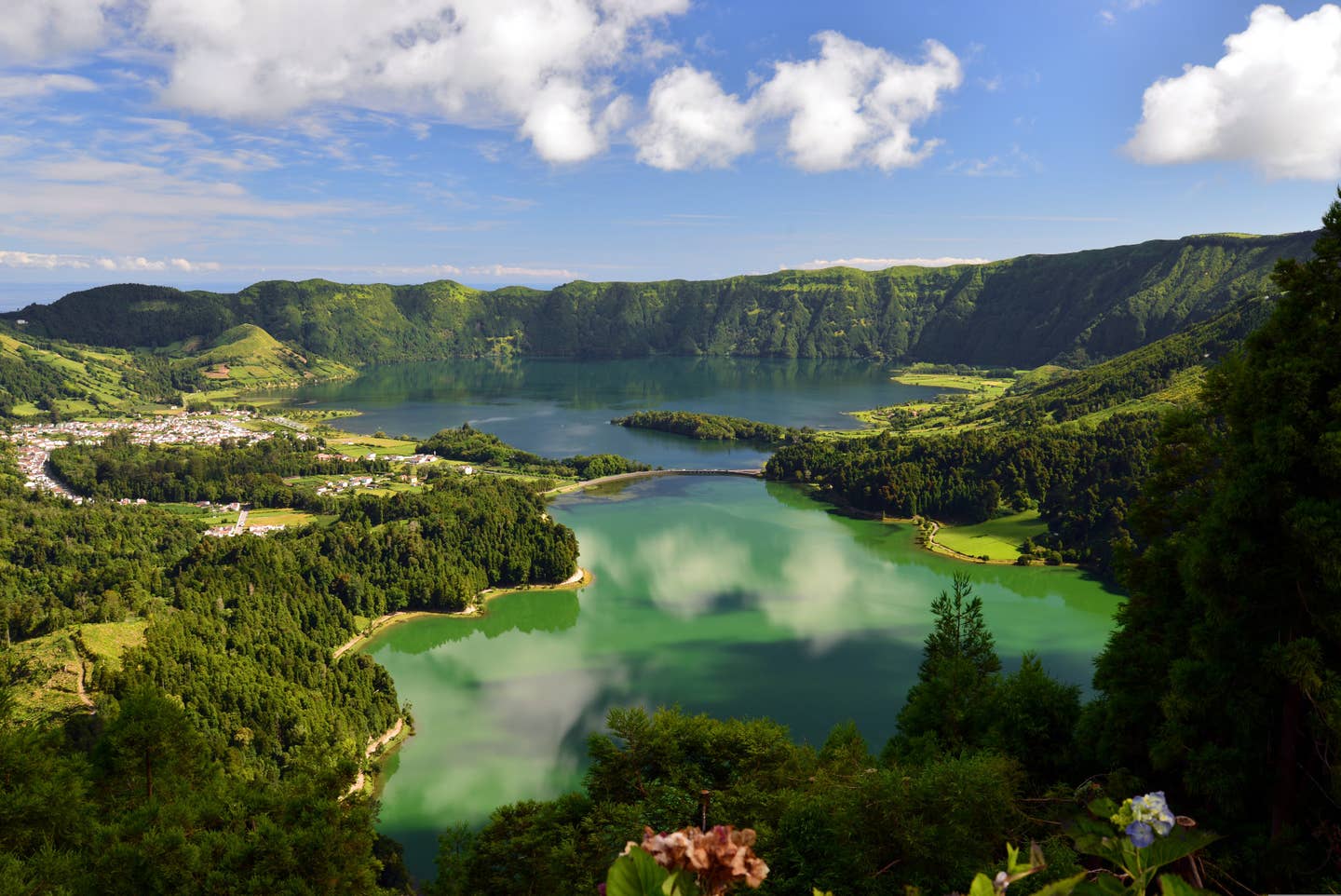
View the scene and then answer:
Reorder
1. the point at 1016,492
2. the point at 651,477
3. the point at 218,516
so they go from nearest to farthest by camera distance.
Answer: the point at 1016,492 < the point at 218,516 < the point at 651,477

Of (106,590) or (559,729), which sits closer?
(559,729)

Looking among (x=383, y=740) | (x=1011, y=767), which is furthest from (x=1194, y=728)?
(x=383, y=740)

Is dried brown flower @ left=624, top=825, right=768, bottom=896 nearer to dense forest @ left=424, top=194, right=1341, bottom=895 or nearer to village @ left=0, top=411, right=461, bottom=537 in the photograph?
dense forest @ left=424, top=194, right=1341, bottom=895

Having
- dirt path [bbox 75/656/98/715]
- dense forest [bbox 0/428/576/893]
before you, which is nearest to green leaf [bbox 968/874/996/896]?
dense forest [bbox 0/428/576/893]

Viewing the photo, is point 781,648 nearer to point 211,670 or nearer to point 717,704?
A: point 717,704

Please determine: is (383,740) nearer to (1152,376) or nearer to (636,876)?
(636,876)

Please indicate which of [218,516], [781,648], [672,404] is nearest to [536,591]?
[781,648]

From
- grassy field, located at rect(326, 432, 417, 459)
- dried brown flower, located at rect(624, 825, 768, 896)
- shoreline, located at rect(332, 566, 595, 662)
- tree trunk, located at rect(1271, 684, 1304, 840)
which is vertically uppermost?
dried brown flower, located at rect(624, 825, 768, 896)
